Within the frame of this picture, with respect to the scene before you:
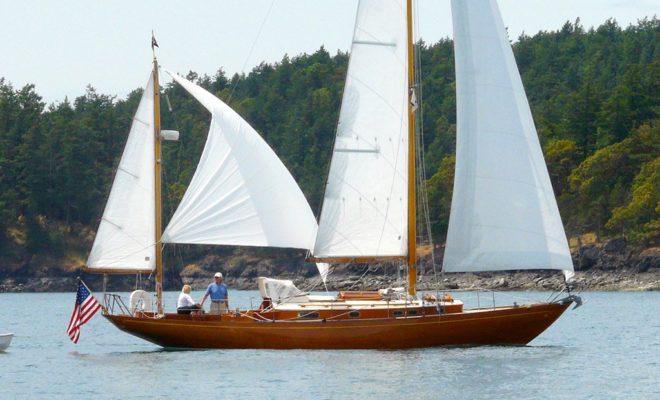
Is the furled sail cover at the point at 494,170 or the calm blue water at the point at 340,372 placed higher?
the furled sail cover at the point at 494,170

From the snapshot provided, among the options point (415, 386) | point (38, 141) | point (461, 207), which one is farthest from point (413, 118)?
point (38, 141)

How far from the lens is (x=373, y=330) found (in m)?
37.9

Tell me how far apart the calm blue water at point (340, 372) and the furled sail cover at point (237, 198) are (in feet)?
11.3

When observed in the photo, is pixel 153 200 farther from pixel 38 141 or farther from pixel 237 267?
pixel 38 141

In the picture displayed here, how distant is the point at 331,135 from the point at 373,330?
121518 millimetres

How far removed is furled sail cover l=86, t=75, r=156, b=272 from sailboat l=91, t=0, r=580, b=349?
54.3 inches

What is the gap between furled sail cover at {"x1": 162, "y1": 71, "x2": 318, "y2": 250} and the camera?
39844 millimetres

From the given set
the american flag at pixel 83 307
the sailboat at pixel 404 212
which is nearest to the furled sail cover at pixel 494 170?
the sailboat at pixel 404 212

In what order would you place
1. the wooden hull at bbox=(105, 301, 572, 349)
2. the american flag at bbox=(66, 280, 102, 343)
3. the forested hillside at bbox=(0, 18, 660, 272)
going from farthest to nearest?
1. the forested hillside at bbox=(0, 18, 660, 272)
2. the american flag at bbox=(66, 280, 102, 343)
3. the wooden hull at bbox=(105, 301, 572, 349)

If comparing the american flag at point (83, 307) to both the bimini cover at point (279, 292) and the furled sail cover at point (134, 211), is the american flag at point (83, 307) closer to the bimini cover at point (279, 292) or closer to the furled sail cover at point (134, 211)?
the furled sail cover at point (134, 211)

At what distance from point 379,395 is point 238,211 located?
10.4 m

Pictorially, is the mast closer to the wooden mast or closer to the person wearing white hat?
the person wearing white hat

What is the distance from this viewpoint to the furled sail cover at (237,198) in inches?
1569

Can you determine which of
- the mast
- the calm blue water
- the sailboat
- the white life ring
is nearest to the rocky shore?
the calm blue water
